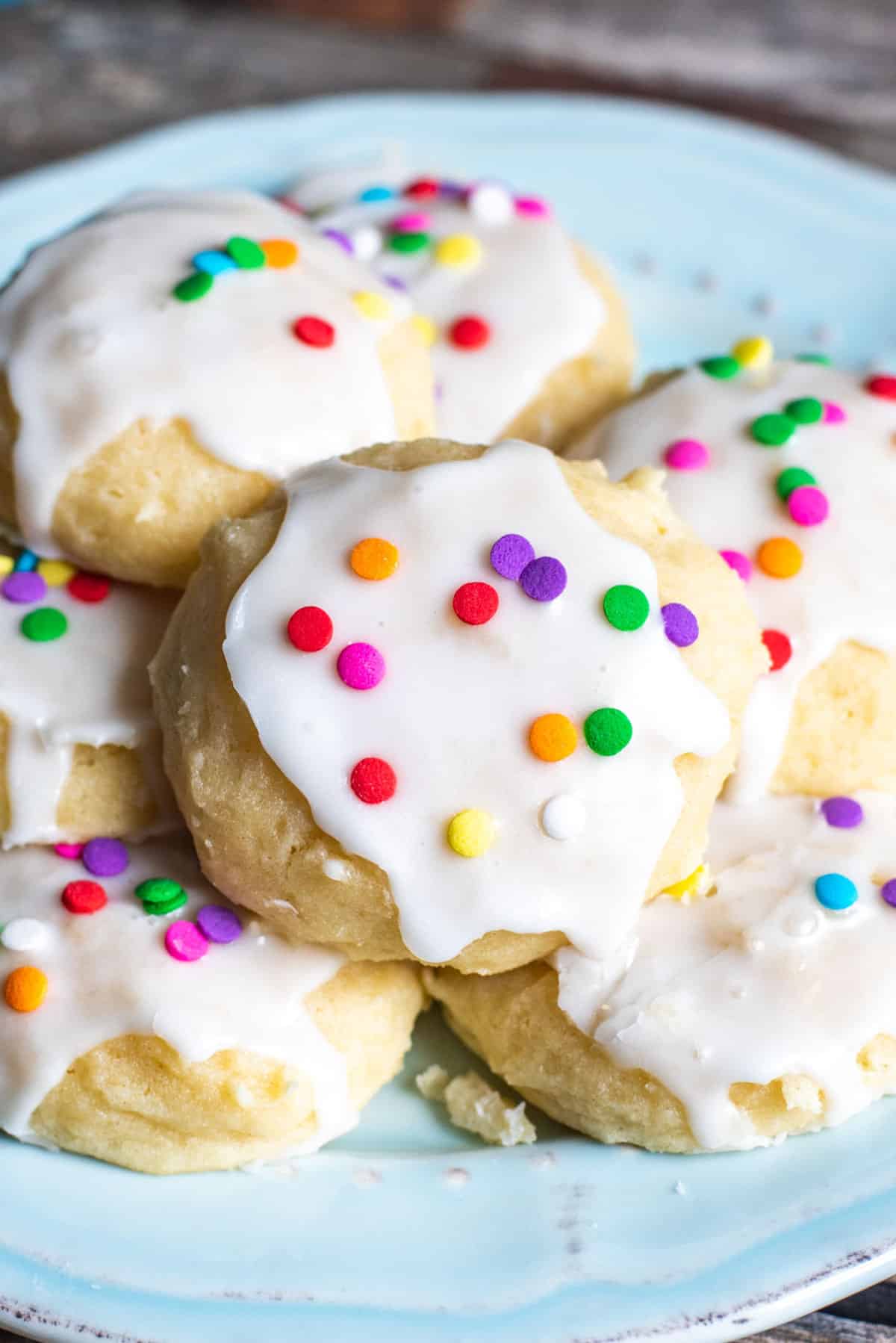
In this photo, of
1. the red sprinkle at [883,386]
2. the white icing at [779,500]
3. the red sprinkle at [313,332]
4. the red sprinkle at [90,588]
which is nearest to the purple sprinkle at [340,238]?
the red sprinkle at [313,332]

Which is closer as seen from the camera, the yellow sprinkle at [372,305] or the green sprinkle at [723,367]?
the yellow sprinkle at [372,305]

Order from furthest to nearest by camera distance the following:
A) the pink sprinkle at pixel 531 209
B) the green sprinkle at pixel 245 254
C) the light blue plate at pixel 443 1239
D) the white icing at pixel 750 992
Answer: the pink sprinkle at pixel 531 209
the green sprinkle at pixel 245 254
the white icing at pixel 750 992
the light blue plate at pixel 443 1239

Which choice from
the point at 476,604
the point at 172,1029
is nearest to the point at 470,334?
the point at 476,604

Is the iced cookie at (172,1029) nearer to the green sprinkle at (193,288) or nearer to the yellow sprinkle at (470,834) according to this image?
the yellow sprinkle at (470,834)

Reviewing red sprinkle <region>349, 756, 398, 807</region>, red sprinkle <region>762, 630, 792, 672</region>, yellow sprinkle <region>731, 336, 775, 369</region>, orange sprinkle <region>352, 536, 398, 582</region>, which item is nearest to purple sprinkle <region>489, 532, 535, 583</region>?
orange sprinkle <region>352, 536, 398, 582</region>

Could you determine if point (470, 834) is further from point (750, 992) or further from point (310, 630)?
point (750, 992)
